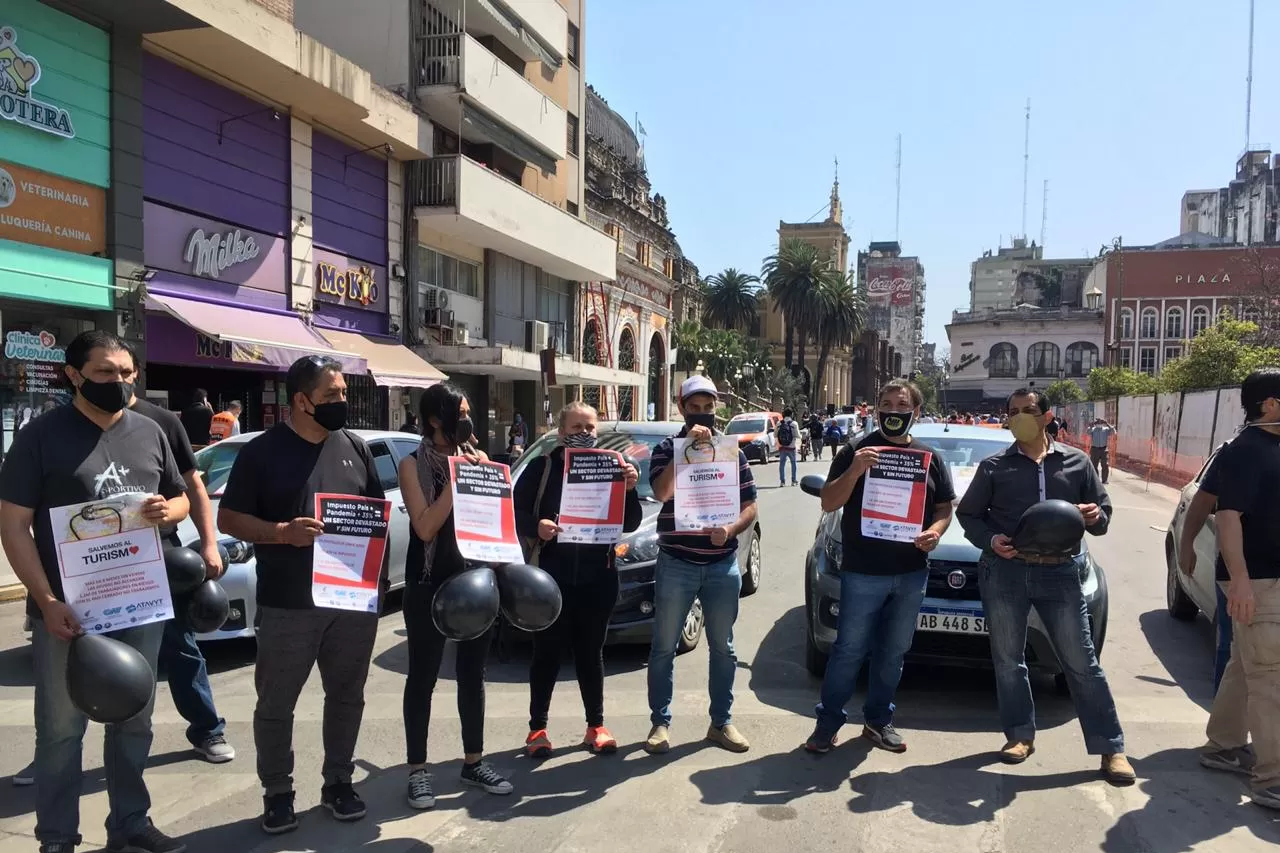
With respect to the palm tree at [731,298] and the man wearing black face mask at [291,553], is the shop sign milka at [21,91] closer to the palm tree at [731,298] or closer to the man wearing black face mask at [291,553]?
the man wearing black face mask at [291,553]

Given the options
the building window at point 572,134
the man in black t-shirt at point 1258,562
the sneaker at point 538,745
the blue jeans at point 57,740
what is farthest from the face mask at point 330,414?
the building window at point 572,134

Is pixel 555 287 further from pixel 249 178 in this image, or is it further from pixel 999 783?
pixel 999 783

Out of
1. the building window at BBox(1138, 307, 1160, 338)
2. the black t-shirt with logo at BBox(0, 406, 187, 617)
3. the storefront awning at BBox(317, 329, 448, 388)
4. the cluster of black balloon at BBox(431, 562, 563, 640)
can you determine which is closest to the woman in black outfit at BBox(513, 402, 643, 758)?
the cluster of black balloon at BBox(431, 562, 563, 640)

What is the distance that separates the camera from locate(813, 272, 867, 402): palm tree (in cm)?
7231

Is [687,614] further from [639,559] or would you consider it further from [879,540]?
[639,559]

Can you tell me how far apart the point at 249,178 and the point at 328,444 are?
13907 millimetres

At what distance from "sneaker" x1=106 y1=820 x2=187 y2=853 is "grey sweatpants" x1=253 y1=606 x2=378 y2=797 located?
0.40 m

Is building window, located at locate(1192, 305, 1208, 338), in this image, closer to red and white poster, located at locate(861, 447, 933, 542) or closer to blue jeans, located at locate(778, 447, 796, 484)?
blue jeans, located at locate(778, 447, 796, 484)

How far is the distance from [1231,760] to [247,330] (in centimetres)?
1387

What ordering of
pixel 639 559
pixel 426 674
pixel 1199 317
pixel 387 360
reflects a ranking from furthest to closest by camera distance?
pixel 1199 317 < pixel 387 360 < pixel 639 559 < pixel 426 674

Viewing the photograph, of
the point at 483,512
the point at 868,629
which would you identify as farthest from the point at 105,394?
the point at 868,629

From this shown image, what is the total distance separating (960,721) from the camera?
554 cm

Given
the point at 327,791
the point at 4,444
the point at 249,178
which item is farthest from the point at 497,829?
the point at 249,178

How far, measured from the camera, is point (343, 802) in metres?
4.12
